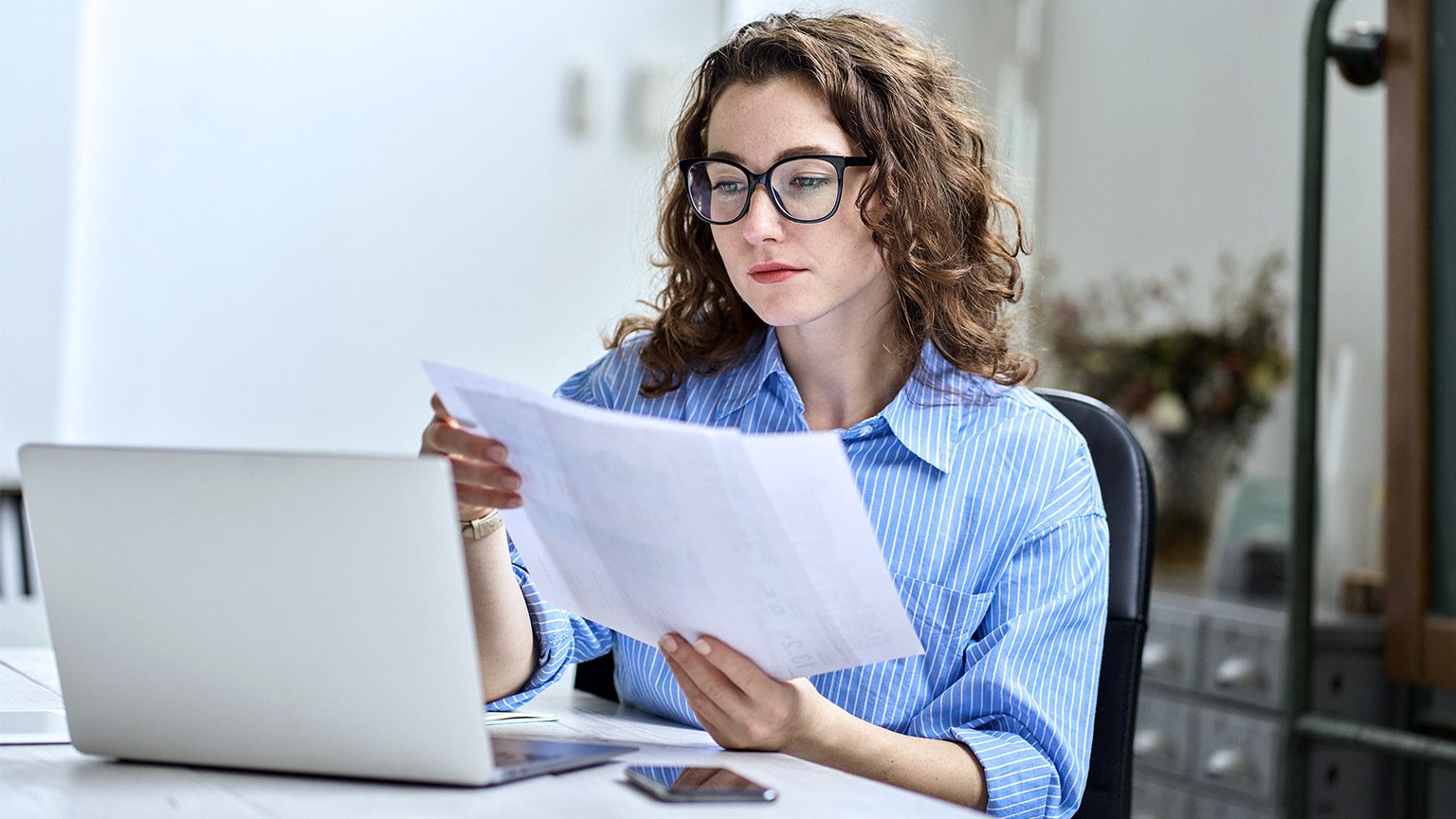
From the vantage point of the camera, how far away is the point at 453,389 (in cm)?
73

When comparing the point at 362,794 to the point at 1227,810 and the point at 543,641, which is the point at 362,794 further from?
the point at 1227,810

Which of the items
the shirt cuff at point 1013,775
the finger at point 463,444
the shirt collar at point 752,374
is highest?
the shirt collar at point 752,374

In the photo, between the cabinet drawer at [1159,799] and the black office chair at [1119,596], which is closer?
the black office chair at [1119,596]

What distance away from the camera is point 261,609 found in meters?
0.65

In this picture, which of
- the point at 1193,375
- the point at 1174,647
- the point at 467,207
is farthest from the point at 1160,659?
the point at 467,207

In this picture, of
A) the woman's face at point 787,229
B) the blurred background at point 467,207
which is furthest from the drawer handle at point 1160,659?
the woman's face at point 787,229

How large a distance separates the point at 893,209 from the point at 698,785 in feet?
1.92

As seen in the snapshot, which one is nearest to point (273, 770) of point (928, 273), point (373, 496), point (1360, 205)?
point (373, 496)

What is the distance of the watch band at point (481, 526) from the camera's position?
3.08 ft

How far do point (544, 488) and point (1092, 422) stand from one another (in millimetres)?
598

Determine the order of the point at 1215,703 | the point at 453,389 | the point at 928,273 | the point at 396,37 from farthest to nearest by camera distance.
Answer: the point at 396,37
the point at 1215,703
the point at 928,273
the point at 453,389

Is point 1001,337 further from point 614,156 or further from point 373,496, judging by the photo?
point 614,156

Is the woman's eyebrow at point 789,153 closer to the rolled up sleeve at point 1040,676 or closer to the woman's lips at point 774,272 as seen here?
the woman's lips at point 774,272

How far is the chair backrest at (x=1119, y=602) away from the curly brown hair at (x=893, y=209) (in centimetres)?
10
